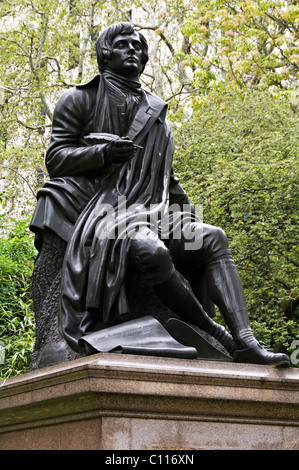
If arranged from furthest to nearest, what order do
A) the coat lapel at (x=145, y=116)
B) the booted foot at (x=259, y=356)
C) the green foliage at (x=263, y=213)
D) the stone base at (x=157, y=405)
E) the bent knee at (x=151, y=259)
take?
1. the green foliage at (x=263, y=213)
2. the coat lapel at (x=145, y=116)
3. the bent knee at (x=151, y=259)
4. the booted foot at (x=259, y=356)
5. the stone base at (x=157, y=405)

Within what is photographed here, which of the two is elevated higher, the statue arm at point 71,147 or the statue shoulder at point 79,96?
the statue shoulder at point 79,96

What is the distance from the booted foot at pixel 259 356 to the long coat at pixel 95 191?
2.46 feet

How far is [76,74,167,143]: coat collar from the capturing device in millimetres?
5641

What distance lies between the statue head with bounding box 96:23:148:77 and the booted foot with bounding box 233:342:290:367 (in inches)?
87.1

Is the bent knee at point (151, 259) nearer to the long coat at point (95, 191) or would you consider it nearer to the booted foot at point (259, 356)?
the long coat at point (95, 191)

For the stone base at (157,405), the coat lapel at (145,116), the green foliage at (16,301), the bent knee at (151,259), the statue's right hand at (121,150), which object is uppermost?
the coat lapel at (145,116)

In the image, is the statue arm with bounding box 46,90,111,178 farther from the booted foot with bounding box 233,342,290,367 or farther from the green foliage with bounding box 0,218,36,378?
the green foliage with bounding box 0,218,36,378

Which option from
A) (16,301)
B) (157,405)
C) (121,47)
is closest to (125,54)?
(121,47)

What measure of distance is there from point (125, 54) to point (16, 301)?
6262mm

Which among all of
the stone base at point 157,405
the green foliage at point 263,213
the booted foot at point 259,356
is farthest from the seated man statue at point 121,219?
Answer: the green foliage at point 263,213

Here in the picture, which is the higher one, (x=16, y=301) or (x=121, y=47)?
(x=121, y=47)

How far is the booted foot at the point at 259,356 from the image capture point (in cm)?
465

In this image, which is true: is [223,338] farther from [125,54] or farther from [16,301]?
[16,301]

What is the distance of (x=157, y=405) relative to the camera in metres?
4.12
